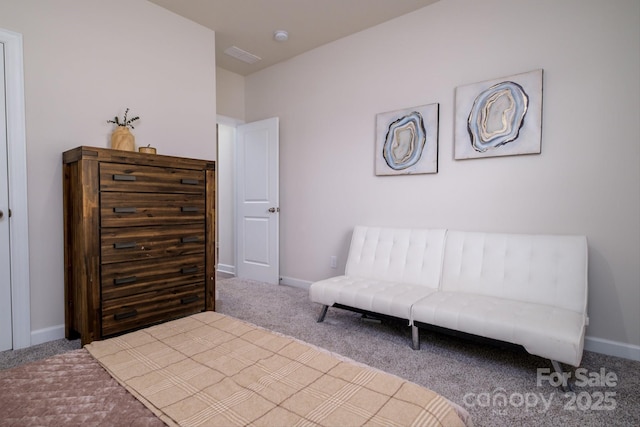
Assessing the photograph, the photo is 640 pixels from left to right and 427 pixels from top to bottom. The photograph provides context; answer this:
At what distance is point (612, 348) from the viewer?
2.23 metres

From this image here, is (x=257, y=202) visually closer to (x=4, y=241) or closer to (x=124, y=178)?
(x=124, y=178)

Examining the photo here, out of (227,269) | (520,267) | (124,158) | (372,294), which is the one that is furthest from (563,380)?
(227,269)

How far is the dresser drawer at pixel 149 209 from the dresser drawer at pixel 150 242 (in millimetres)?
49

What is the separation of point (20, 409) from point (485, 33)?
11.3 feet

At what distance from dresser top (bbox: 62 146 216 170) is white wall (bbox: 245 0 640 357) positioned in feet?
5.26

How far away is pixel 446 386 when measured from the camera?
1837 millimetres

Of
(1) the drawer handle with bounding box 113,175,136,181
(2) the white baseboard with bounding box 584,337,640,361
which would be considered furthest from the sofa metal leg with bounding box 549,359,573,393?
(1) the drawer handle with bounding box 113,175,136,181

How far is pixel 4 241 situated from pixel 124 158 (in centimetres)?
99

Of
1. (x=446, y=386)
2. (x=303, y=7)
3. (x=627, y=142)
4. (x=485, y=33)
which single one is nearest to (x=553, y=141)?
(x=627, y=142)

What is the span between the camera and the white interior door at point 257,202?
13.7 feet

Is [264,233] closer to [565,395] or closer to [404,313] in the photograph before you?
[404,313]

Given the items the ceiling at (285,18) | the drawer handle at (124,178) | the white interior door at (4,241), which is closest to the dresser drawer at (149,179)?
the drawer handle at (124,178)

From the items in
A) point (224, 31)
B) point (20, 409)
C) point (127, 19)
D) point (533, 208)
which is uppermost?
point (224, 31)

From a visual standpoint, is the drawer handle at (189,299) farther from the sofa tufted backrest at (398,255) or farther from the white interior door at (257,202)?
the white interior door at (257,202)
